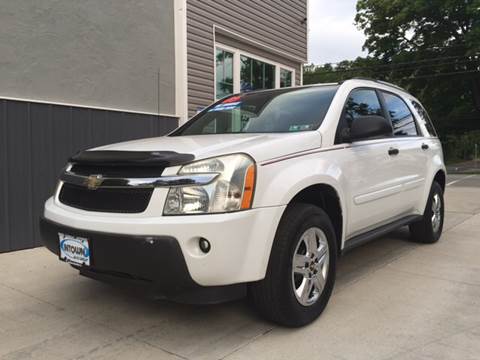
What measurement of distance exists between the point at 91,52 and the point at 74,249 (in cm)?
425

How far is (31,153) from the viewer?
18.1 feet

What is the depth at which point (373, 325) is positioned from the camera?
124 inches

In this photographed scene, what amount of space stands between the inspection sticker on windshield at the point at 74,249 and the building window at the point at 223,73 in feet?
22.0

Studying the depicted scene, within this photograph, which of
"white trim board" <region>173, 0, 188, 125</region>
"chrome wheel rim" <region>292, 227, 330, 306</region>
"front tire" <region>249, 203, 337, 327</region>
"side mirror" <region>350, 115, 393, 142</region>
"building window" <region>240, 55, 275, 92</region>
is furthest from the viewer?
"building window" <region>240, 55, 275, 92</region>

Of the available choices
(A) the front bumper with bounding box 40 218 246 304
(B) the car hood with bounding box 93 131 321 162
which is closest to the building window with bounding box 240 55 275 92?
(B) the car hood with bounding box 93 131 321 162

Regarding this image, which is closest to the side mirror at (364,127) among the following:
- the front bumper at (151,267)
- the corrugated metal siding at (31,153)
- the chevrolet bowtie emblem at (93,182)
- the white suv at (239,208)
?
the white suv at (239,208)

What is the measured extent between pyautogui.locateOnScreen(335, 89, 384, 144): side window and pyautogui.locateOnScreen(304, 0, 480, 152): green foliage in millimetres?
24191

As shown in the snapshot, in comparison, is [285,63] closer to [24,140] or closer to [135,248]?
[24,140]

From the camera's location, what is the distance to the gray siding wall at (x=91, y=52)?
554 cm

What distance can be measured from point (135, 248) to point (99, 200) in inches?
20.2

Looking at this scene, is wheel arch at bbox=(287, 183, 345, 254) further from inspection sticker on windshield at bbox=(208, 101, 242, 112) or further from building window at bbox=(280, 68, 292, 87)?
building window at bbox=(280, 68, 292, 87)

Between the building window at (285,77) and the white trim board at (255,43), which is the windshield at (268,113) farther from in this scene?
the building window at (285,77)

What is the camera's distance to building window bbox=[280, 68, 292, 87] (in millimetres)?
11570

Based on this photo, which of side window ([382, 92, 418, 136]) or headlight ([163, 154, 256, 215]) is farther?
side window ([382, 92, 418, 136])
